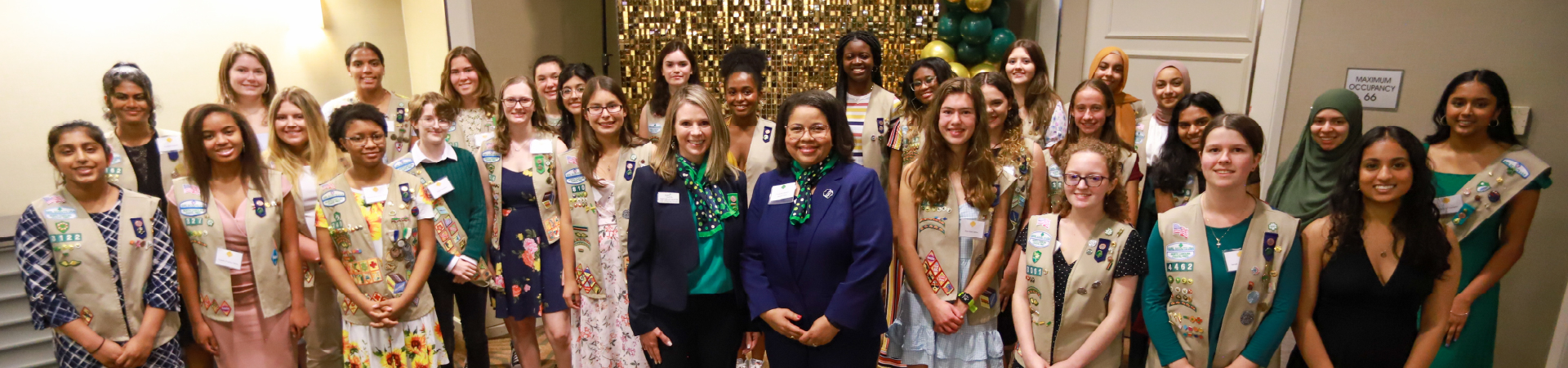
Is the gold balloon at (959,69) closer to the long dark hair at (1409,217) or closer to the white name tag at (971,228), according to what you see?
the white name tag at (971,228)

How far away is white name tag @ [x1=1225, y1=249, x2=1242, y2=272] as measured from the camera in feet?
6.56

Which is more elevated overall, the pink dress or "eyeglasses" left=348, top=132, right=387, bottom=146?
"eyeglasses" left=348, top=132, right=387, bottom=146

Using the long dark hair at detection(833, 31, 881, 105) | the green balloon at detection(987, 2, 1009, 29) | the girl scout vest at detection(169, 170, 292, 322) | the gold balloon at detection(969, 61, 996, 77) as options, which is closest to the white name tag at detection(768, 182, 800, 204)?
the long dark hair at detection(833, 31, 881, 105)

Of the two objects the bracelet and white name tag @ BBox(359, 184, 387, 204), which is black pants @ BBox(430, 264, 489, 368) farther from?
the bracelet

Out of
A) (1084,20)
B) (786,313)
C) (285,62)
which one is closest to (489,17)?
(285,62)

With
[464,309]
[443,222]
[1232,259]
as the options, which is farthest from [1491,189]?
[464,309]

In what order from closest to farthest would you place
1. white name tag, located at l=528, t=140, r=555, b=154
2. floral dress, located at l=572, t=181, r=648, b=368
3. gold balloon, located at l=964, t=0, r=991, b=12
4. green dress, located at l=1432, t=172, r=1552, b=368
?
green dress, located at l=1432, t=172, r=1552, b=368, floral dress, located at l=572, t=181, r=648, b=368, white name tag, located at l=528, t=140, r=555, b=154, gold balloon, located at l=964, t=0, r=991, b=12

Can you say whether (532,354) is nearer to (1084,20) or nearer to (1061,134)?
(1061,134)

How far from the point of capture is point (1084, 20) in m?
4.79

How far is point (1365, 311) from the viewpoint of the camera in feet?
A: 6.75

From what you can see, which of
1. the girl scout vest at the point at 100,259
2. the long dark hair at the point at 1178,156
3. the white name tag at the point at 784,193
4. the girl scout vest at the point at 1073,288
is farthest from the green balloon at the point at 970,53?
the girl scout vest at the point at 100,259

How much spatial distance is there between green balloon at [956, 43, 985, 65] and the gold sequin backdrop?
26 centimetres

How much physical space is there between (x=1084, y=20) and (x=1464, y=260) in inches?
106

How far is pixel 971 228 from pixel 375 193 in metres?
1.99
